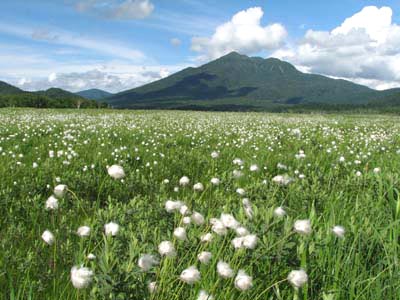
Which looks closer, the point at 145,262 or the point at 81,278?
the point at 81,278

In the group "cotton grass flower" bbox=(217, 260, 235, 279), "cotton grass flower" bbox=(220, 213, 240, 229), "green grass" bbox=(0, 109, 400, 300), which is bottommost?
"green grass" bbox=(0, 109, 400, 300)

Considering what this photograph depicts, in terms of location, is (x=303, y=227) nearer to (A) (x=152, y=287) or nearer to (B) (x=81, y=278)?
(A) (x=152, y=287)

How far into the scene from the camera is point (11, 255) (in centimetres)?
322

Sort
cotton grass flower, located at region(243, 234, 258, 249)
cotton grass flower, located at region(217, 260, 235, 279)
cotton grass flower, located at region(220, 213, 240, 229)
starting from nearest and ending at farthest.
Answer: cotton grass flower, located at region(217, 260, 235, 279)
cotton grass flower, located at region(243, 234, 258, 249)
cotton grass flower, located at region(220, 213, 240, 229)

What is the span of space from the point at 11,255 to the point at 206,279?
189cm

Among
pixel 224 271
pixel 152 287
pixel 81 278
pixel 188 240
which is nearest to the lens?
pixel 81 278

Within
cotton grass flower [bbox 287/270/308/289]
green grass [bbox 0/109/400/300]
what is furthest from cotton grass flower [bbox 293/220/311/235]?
cotton grass flower [bbox 287/270/308/289]

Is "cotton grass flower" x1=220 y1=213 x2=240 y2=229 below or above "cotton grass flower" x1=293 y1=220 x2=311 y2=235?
above

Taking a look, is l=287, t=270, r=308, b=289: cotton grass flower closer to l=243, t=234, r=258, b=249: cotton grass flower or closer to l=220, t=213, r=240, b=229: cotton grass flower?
l=243, t=234, r=258, b=249: cotton grass flower

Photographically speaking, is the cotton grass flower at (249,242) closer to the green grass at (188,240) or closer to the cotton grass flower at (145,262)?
the green grass at (188,240)

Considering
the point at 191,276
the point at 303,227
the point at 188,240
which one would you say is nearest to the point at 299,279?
the point at 303,227

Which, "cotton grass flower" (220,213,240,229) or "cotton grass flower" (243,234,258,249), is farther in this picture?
"cotton grass flower" (220,213,240,229)

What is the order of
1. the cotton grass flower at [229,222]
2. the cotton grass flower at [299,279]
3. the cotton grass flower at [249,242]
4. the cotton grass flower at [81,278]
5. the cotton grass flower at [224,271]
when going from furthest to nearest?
the cotton grass flower at [229,222] < the cotton grass flower at [249,242] < the cotton grass flower at [224,271] < the cotton grass flower at [299,279] < the cotton grass flower at [81,278]

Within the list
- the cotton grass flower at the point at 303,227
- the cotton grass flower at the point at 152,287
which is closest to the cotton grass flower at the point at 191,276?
the cotton grass flower at the point at 152,287
